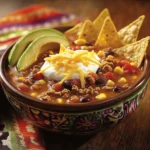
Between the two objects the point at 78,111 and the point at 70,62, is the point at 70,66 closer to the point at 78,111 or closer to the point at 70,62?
the point at 70,62

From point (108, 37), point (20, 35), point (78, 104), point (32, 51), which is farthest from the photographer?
point (20, 35)

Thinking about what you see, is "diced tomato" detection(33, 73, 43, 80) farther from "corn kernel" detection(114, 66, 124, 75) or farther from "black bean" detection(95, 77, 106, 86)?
"corn kernel" detection(114, 66, 124, 75)

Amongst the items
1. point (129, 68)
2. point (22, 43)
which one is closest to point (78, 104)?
point (129, 68)

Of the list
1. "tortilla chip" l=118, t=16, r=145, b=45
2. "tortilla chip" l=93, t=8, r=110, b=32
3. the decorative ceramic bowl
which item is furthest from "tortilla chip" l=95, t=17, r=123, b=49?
the decorative ceramic bowl

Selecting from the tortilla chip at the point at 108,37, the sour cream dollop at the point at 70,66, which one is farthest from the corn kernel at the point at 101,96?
the tortilla chip at the point at 108,37

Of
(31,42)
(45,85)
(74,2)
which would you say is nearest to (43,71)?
(45,85)

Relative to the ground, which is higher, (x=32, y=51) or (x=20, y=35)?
(x=32, y=51)
